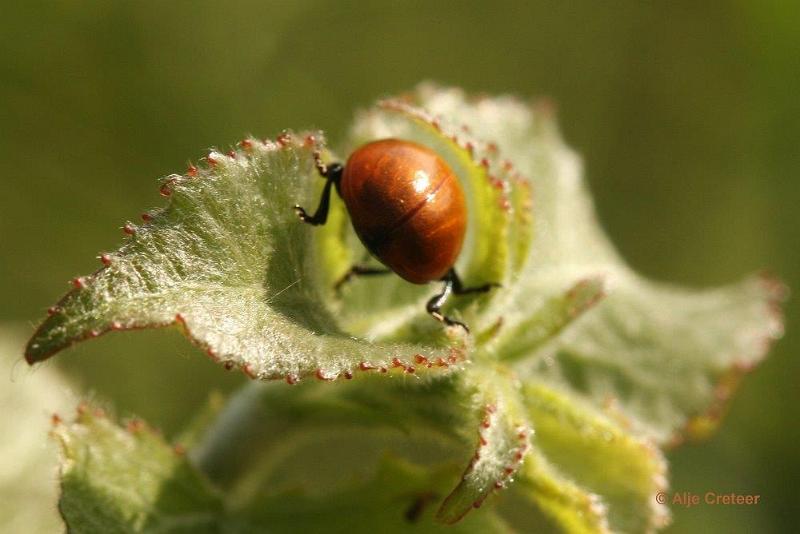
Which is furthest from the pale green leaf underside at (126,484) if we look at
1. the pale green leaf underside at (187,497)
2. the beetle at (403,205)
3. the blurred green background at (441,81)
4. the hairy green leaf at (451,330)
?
the blurred green background at (441,81)

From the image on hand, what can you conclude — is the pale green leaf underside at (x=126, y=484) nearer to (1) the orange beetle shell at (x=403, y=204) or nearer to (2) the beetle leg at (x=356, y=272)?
(2) the beetle leg at (x=356, y=272)

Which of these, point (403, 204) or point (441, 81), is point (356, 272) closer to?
point (403, 204)

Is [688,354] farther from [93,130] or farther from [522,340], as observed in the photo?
[93,130]

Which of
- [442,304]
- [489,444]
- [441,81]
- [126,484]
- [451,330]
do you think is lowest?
[126,484]

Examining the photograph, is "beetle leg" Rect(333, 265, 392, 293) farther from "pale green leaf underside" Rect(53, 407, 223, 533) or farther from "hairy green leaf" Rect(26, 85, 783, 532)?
"pale green leaf underside" Rect(53, 407, 223, 533)

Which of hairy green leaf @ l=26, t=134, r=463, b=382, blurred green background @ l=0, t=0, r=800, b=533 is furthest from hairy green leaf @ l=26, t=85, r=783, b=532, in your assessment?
blurred green background @ l=0, t=0, r=800, b=533

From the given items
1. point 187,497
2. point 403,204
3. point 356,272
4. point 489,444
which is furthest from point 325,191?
point 187,497
